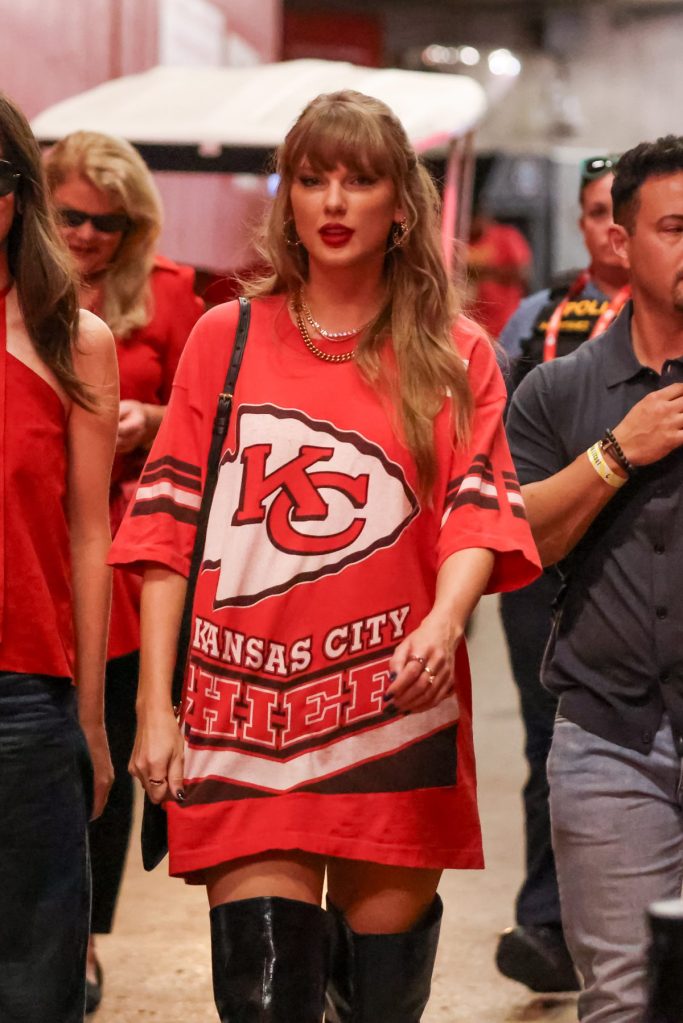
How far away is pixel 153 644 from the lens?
8.66 feet

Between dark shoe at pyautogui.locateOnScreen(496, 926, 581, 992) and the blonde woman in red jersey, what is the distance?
1.81 metres

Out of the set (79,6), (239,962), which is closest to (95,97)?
(79,6)

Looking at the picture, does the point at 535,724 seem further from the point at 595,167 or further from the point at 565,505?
the point at 565,505

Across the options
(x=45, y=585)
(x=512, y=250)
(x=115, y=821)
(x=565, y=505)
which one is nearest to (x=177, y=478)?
(x=45, y=585)

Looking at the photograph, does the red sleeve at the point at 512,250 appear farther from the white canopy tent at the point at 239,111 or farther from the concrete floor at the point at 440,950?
the concrete floor at the point at 440,950

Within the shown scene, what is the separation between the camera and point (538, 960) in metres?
4.45

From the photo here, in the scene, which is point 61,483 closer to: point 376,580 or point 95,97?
point 376,580

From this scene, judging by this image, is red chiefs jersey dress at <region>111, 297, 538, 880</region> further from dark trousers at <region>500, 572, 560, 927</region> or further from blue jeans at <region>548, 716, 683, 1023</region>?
dark trousers at <region>500, 572, 560, 927</region>

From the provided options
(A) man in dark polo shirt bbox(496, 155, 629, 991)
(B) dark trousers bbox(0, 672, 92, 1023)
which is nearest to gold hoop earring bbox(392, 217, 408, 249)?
(B) dark trousers bbox(0, 672, 92, 1023)

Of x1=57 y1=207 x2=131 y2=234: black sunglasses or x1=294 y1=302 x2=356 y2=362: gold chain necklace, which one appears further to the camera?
x1=57 y1=207 x2=131 y2=234: black sunglasses

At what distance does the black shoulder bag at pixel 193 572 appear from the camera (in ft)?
8.84

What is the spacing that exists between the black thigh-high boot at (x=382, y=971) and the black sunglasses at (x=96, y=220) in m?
2.01

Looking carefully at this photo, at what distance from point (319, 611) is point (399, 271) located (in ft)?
2.00

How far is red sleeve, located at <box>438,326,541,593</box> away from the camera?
261 cm
